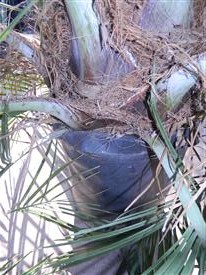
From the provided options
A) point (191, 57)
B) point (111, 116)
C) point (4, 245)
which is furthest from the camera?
point (4, 245)

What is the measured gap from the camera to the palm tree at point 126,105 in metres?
0.68

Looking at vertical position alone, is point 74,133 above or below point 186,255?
above

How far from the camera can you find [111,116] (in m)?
0.81

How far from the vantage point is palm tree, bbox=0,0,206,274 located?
68cm

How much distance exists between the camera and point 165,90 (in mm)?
741

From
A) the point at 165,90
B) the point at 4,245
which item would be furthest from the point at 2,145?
the point at 4,245

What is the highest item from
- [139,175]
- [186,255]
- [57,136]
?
[57,136]

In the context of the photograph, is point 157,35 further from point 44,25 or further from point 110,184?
point 110,184

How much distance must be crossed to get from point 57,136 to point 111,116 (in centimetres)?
12

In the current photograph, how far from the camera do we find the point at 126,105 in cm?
80

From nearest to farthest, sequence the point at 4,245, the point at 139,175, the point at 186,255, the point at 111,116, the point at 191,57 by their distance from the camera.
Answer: the point at 186,255 < the point at 191,57 < the point at 111,116 < the point at 139,175 < the point at 4,245

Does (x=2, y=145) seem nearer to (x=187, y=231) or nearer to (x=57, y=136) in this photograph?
(x=57, y=136)

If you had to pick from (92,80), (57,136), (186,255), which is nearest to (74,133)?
(57,136)

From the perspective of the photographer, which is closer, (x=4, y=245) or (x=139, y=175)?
(x=139, y=175)
